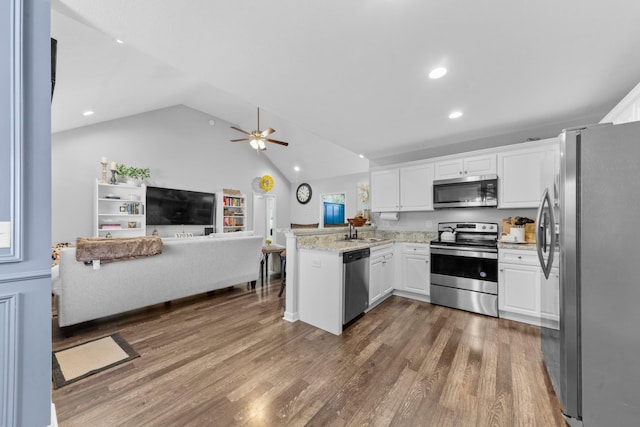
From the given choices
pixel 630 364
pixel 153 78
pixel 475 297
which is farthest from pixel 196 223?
pixel 630 364

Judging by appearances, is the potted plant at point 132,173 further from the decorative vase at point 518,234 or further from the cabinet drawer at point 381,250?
the decorative vase at point 518,234

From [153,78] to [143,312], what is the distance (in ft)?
12.0

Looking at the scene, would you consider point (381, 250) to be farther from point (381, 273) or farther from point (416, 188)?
point (416, 188)

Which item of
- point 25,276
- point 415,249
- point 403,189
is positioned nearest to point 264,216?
point 403,189

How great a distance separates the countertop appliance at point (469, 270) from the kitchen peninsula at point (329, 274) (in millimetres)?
203

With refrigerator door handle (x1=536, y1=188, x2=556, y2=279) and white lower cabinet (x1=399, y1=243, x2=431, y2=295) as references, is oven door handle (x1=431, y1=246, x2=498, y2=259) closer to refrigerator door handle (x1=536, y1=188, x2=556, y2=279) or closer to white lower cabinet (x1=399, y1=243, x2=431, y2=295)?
white lower cabinet (x1=399, y1=243, x2=431, y2=295)

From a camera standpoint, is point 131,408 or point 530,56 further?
point 530,56

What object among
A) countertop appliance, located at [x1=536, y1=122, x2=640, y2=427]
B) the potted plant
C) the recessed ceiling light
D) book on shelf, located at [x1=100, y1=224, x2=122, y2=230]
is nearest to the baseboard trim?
countertop appliance, located at [x1=536, y1=122, x2=640, y2=427]

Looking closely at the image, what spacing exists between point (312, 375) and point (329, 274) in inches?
39.9

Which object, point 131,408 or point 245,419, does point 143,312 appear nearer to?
point 131,408

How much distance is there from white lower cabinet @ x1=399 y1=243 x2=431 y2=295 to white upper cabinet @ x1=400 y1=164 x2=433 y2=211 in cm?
67

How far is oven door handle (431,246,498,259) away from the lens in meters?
3.11

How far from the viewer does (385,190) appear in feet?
14.4

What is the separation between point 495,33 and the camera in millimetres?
1672
